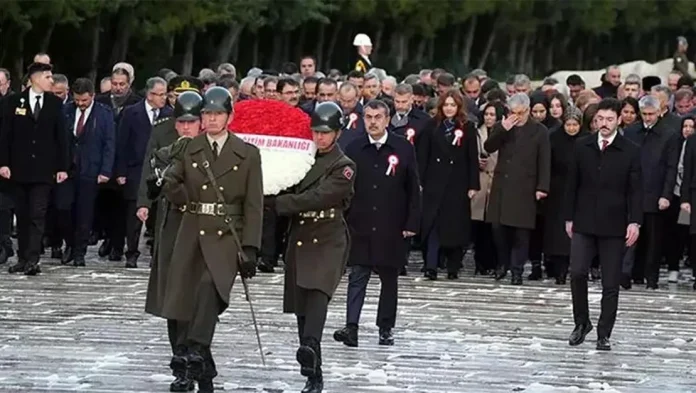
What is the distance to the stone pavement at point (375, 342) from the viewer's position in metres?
14.5

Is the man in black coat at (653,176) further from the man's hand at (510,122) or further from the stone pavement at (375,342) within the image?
the man's hand at (510,122)

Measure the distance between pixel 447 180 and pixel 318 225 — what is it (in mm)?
7746

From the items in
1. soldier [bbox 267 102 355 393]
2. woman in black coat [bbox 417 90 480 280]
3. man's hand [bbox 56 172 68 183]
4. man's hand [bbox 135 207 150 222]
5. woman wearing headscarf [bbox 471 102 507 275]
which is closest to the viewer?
soldier [bbox 267 102 355 393]

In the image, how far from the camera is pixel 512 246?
22.1m

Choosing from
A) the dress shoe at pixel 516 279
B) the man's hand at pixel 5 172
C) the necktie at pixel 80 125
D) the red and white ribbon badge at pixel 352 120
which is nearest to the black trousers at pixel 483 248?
the dress shoe at pixel 516 279

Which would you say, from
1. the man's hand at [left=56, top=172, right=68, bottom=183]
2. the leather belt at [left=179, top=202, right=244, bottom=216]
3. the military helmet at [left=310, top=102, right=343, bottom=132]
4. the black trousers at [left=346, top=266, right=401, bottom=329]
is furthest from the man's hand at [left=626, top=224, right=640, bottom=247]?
the man's hand at [left=56, top=172, right=68, bottom=183]

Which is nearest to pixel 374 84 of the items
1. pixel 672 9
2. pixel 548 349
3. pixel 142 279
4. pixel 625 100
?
pixel 625 100

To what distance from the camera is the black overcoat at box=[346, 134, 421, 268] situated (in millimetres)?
16297

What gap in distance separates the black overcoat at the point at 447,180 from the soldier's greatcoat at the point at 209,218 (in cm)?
832

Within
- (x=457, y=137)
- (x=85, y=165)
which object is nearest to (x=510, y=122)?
Result: (x=457, y=137)

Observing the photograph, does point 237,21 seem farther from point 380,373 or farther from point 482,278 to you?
point 380,373

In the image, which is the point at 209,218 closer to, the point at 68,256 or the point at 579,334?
the point at 579,334

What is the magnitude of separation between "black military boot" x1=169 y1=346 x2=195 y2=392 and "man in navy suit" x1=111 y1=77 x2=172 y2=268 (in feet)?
27.6

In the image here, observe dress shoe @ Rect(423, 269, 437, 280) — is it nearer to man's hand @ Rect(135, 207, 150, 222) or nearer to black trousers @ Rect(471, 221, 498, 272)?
black trousers @ Rect(471, 221, 498, 272)
